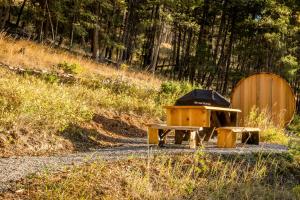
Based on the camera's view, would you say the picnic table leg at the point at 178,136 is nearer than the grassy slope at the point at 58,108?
No

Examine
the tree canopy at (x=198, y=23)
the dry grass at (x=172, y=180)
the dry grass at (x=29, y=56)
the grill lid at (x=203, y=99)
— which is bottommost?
the dry grass at (x=172, y=180)

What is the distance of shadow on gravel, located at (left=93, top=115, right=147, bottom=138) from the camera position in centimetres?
1218

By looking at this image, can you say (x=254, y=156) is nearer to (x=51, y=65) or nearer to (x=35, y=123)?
(x=35, y=123)

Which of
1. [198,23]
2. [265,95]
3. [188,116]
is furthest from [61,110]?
[198,23]

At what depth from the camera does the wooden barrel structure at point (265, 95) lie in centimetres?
1711

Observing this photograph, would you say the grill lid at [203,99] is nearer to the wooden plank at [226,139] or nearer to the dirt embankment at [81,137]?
the dirt embankment at [81,137]

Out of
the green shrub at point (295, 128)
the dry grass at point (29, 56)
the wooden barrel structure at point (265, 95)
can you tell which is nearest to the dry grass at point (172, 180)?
the green shrub at point (295, 128)

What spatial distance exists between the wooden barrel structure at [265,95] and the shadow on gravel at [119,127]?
5.34 m

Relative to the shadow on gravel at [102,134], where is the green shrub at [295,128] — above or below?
below

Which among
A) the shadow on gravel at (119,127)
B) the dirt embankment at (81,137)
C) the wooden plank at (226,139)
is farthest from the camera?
the shadow on gravel at (119,127)

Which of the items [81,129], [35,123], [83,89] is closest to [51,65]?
[83,89]

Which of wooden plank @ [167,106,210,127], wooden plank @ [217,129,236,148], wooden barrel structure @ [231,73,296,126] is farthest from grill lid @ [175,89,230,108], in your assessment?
wooden barrel structure @ [231,73,296,126]

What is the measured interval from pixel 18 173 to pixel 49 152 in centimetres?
245

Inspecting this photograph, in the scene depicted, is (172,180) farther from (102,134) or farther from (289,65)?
(289,65)
